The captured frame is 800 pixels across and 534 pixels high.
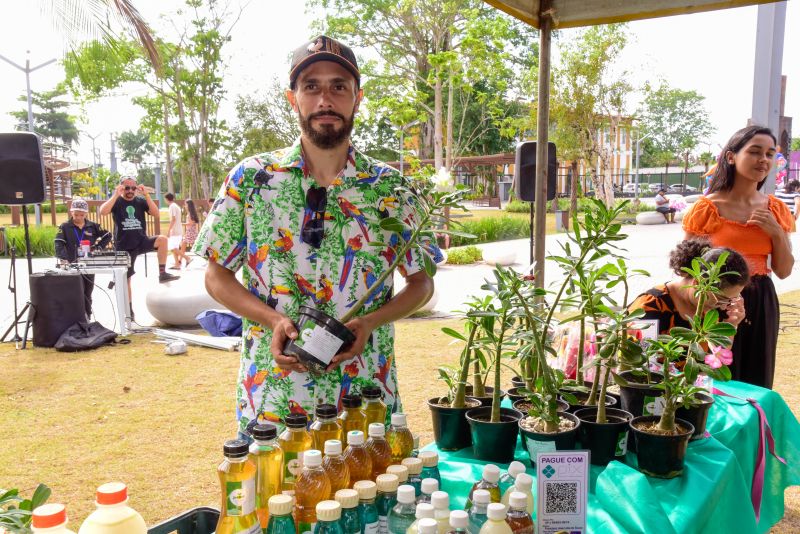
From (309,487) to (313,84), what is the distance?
43.0 inches

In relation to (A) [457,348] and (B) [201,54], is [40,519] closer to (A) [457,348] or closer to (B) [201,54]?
(A) [457,348]

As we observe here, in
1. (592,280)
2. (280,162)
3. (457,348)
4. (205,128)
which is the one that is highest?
(205,128)

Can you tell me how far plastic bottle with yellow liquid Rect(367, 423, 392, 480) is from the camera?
4.36ft

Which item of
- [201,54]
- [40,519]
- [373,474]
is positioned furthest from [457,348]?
[201,54]

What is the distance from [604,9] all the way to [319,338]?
2.37 meters

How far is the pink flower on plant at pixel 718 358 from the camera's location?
81.7 inches

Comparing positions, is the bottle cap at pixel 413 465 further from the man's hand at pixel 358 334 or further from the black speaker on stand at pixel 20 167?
the black speaker on stand at pixel 20 167

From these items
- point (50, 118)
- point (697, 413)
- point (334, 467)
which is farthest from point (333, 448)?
point (50, 118)

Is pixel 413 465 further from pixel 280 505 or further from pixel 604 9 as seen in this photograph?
pixel 604 9

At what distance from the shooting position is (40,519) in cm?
93

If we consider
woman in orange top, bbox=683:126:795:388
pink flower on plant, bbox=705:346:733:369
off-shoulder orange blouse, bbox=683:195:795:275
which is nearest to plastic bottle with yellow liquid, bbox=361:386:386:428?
pink flower on plant, bbox=705:346:733:369

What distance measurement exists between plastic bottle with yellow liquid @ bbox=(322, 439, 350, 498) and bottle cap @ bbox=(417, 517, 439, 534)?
257 mm

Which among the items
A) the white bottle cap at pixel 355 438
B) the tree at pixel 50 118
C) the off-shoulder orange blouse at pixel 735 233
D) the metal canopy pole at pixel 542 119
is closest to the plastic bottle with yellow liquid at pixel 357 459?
the white bottle cap at pixel 355 438

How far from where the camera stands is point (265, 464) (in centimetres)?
123
